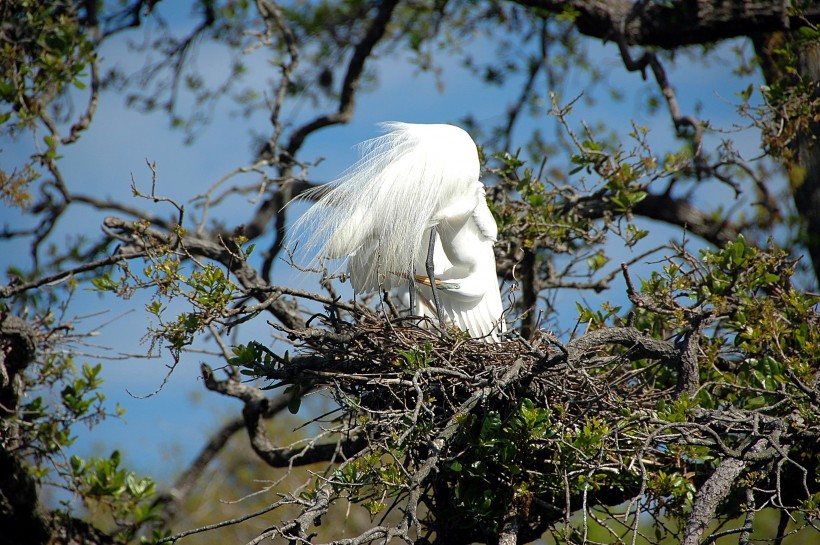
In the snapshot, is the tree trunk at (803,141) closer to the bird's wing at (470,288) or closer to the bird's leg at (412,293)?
the bird's wing at (470,288)

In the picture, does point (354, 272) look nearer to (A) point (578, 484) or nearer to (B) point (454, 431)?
(B) point (454, 431)

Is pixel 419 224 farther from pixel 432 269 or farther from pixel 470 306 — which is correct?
pixel 470 306

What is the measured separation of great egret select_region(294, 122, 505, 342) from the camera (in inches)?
145

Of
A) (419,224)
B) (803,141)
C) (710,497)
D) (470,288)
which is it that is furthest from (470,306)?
(803,141)

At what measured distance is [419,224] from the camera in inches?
145

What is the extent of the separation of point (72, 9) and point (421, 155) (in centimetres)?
263

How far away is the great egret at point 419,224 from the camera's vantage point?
12.1 ft

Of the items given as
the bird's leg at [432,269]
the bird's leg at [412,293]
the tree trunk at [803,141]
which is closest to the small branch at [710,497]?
the bird's leg at [432,269]

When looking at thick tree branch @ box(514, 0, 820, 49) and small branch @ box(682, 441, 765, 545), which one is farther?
thick tree branch @ box(514, 0, 820, 49)

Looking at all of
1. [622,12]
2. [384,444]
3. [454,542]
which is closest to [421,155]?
[384,444]

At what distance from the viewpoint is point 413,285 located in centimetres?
383

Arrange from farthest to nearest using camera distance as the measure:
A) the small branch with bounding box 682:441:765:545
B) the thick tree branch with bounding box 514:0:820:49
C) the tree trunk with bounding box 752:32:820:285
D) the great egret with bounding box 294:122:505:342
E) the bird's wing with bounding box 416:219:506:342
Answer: the thick tree branch with bounding box 514:0:820:49 < the tree trunk with bounding box 752:32:820:285 < the bird's wing with bounding box 416:219:506:342 < the great egret with bounding box 294:122:505:342 < the small branch with bounding box 682:441:765:545

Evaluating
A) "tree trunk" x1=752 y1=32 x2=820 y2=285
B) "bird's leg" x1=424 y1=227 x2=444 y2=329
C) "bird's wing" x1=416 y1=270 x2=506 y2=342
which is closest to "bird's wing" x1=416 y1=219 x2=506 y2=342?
"bird's wing" x1=416 y1=270 x2=506 y2=342

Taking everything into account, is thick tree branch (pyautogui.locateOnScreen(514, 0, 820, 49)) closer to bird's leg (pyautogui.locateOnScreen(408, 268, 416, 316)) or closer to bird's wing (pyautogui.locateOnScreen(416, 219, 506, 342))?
bird's wing (pyautogui.locateOnScreen(416, 219, 506, 342))
